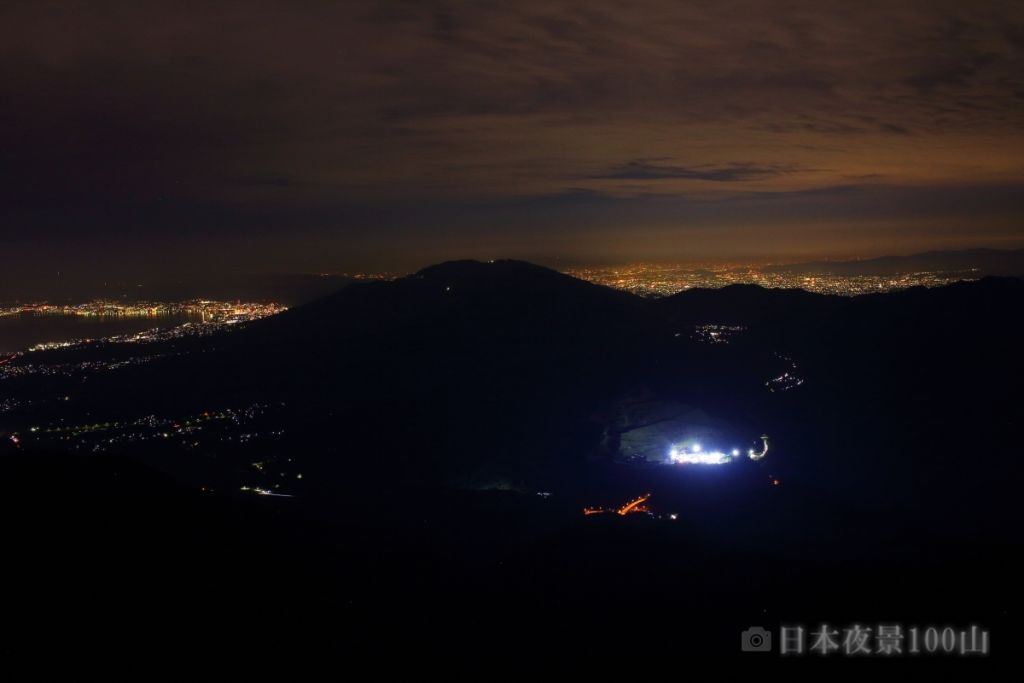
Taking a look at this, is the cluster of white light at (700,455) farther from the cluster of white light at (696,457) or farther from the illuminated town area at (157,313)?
the illuminated town area at (157,313)

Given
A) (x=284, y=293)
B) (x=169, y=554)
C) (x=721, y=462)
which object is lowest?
(x=721, y=462)

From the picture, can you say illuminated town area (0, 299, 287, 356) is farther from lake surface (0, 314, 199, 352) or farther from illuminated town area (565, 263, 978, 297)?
illuminated town area (565, 263, 978, 297)

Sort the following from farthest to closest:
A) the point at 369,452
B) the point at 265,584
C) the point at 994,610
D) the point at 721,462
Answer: the point at 369,452, the point at 721,462, the point at 265,584, the point at 994,610

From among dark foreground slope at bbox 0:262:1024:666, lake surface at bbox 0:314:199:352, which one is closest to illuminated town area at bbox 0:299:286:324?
lake surface at bbox 0:314:199:352

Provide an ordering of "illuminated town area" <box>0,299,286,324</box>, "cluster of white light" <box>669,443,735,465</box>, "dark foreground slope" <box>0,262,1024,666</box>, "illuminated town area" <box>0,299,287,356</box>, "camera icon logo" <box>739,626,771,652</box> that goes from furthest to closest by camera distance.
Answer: "illuminated town area" <box>0,299,286,324</box> < "illuminated town area" <box>0,299,287,356</box> < "cluster of white light" <box>669,443,735,465</box> < "dark foreground slope" <box>0,262,1024,666</box> < "camera icon logo" <box>739,626,771,652</box>

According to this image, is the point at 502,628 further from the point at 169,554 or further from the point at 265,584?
the point at 169,554

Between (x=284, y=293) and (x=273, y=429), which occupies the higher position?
(x=284, y=293)

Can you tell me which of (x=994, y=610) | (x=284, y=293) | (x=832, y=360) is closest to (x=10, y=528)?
(x=994, y=610)
